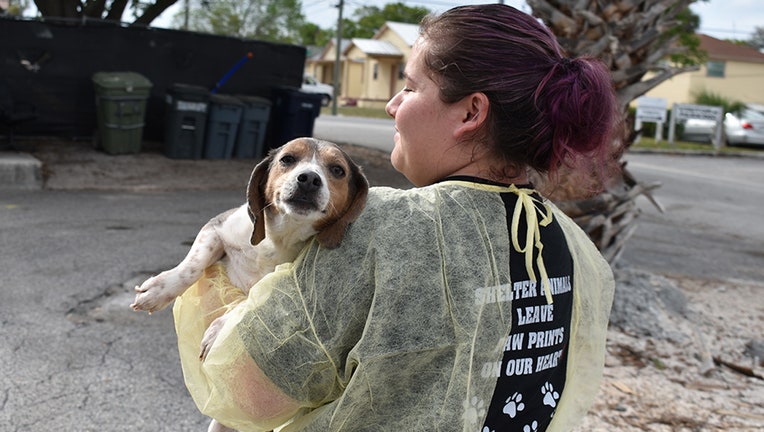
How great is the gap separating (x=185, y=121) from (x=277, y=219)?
10689mm

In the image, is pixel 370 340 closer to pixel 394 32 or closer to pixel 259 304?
pixel 259 304

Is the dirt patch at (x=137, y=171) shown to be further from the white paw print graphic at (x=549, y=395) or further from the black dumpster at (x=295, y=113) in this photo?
the white paw print graphic at (x=549, y=395)

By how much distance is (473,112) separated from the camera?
5.19ft

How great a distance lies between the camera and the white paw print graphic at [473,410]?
1.47m

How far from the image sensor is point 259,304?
150 cm

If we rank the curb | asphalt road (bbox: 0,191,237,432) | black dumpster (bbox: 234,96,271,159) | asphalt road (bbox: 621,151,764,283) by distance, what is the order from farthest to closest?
black dumpster (bbox: 234,96,271,159) < the curb < asphalt road (bbox: 621,151,764,283) < asphalt road (bbox: 0,191,237,432)

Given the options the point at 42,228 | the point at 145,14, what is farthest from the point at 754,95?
the point at 42,228

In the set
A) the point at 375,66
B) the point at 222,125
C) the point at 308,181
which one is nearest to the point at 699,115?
the point at 222,125

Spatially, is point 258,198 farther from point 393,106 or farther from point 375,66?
point 375,66

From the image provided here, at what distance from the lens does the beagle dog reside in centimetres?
183

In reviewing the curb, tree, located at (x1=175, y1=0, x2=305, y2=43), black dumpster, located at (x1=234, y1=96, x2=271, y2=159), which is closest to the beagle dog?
the curb

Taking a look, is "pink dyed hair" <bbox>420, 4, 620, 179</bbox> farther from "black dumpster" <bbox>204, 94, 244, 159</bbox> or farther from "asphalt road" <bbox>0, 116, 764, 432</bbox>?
"black dumpster" <bbox>204, 94, 244, 159</bbox>

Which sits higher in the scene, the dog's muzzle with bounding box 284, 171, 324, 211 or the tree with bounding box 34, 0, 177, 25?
the tree with bounding box 34, 0, 177, 25

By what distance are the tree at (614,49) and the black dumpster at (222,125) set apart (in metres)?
7.78
